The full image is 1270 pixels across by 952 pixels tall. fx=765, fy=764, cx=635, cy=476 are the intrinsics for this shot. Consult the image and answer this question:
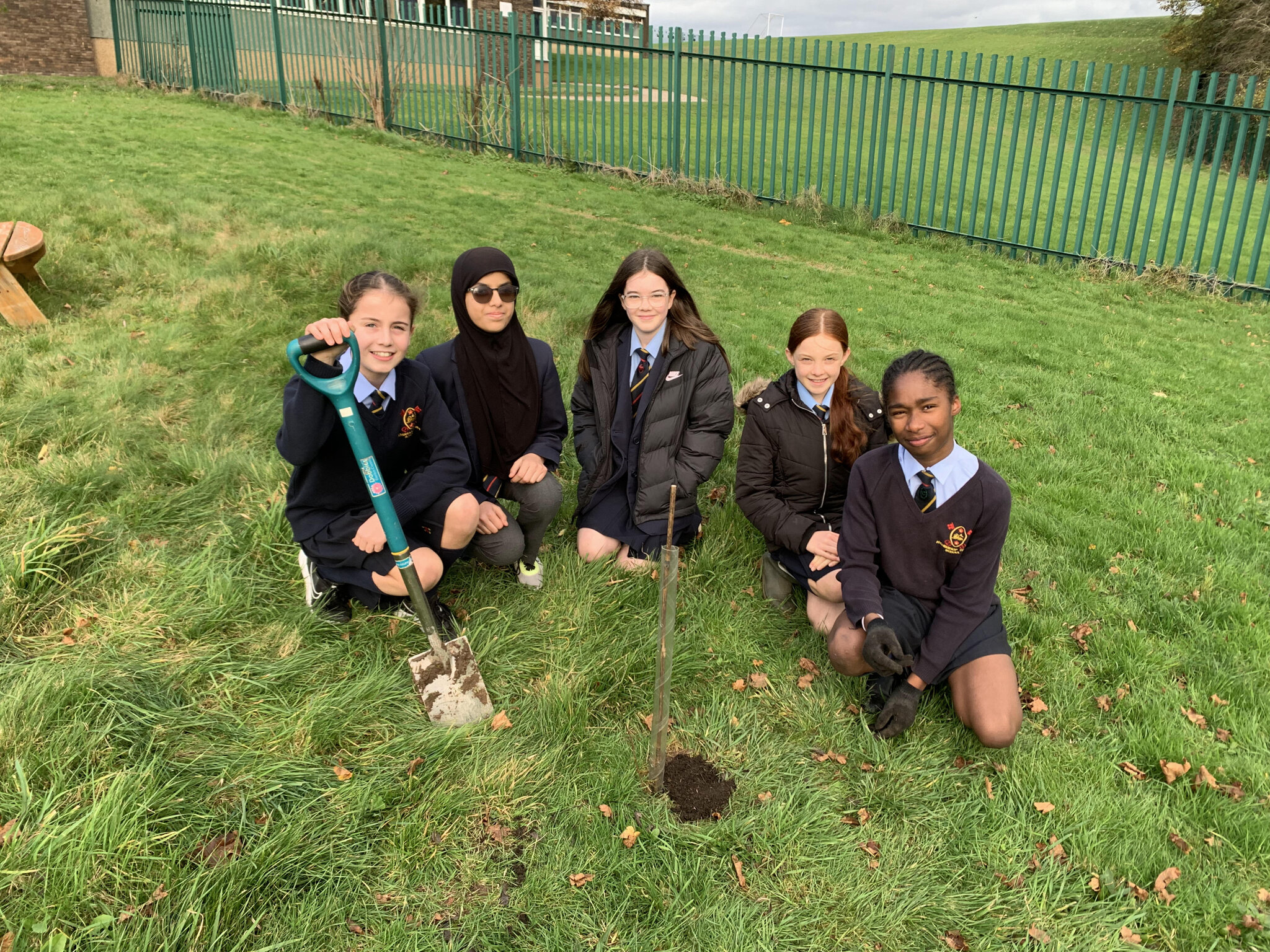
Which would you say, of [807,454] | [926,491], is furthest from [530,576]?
[926,491]

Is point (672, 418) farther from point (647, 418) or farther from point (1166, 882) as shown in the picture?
point (1166, 882)

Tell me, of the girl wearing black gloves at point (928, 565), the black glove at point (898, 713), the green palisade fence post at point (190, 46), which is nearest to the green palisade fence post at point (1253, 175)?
the girl wearing black gloves at point (928, 565)

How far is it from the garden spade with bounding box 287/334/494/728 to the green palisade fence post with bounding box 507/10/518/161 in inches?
474

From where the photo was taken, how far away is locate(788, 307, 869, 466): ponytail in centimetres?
325

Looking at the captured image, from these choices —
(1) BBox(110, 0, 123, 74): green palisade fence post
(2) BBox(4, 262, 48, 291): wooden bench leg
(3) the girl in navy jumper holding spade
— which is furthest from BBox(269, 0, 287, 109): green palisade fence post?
(3) the girl in navy jumper holding spade

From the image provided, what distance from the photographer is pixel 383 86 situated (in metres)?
14.5

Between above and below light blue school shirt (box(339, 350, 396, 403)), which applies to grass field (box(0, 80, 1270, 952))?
below

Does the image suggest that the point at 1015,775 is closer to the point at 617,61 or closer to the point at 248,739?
the point at 248,739

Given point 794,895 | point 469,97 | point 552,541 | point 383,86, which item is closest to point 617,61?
point 469,97

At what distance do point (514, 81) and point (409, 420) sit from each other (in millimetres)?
11829

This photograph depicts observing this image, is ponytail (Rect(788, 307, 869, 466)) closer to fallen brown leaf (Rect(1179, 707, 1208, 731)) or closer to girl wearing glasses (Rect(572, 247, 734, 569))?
girl wearing glasses (Rect(572, 247, 734, 569))

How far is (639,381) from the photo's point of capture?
3.63 m

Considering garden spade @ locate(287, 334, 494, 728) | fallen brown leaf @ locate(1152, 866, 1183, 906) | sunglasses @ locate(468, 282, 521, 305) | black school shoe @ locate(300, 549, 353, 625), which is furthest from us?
sunglasses @ locate(468, 282, 521, 305)

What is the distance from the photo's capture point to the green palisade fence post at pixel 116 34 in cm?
1881
